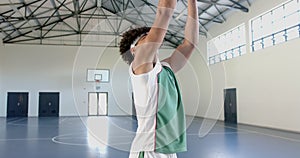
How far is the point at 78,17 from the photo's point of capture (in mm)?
23688

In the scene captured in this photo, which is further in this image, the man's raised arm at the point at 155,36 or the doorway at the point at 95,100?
the doorway at the point at 95,100

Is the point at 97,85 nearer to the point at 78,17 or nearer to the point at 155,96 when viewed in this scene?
the point at 78,17

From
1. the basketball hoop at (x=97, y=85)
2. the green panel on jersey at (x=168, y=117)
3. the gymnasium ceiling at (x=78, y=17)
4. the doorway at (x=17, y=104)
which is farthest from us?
the basketball hoop at (x=97, y=85)

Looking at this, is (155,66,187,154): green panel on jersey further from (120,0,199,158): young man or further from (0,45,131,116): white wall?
(0,45,131,116): white wall

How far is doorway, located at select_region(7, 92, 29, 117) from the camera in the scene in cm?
2381

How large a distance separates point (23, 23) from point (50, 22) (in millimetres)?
2373

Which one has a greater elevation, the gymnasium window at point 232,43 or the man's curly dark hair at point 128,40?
the gymnasium window at point 232,43

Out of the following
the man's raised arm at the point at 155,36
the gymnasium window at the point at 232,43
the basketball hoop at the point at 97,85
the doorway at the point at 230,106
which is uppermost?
the gymnasium window at the point at 232,43

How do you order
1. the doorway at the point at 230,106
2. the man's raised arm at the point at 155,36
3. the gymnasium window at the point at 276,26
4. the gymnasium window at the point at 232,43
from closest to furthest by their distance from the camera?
the man's raised arm at the point at 155,36 → the gymnasium window at the point at 276,26 → the gymnasium window at the point at 232,43 → the doorway at the point at 230,106

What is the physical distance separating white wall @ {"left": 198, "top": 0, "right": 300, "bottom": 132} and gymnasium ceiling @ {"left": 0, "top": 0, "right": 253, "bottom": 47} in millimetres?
1574

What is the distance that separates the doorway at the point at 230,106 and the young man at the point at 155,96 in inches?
633

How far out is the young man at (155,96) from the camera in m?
1.09

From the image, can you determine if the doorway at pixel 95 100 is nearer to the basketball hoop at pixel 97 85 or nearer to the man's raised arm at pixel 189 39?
the basketball hoop at pixel 97 85

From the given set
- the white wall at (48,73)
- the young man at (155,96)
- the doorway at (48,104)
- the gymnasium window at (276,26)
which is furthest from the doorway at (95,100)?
the young man at (155,96)
